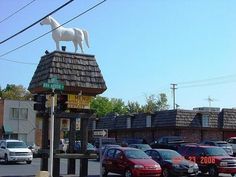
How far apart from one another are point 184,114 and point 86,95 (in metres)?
36.9

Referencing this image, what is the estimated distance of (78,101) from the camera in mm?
23828

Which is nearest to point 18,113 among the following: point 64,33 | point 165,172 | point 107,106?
point 165,172

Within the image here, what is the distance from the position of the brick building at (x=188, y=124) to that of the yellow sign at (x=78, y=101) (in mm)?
34665

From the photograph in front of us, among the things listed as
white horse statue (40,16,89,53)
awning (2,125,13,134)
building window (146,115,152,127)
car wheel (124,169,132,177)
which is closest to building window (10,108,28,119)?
awning (2,125,13,134)

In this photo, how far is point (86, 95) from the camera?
2416 cm

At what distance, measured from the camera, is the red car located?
987 inches

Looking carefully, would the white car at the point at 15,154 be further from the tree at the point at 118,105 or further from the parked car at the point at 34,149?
the tree at the point at 118,105

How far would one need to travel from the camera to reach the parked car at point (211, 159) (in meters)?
28.3

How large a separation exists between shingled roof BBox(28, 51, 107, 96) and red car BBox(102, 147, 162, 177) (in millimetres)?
3901

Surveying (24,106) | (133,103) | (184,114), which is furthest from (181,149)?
(133,103)

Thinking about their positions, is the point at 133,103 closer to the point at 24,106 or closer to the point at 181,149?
the point at 24,106

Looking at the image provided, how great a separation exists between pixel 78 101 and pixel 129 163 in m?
4.16

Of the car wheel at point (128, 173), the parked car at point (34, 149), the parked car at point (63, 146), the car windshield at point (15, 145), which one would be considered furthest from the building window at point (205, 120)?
the car wheel at point (128, 173)

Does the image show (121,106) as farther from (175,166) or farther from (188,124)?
(175,166)
